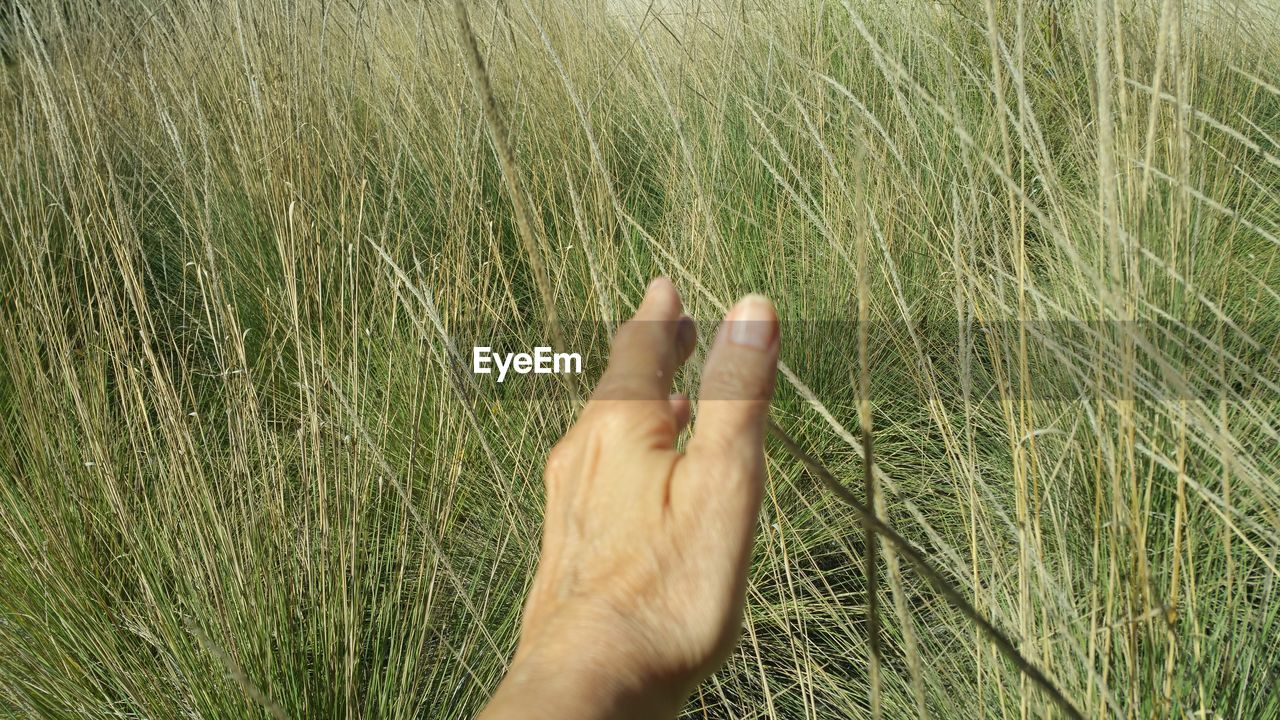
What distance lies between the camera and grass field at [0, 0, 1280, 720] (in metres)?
0.96

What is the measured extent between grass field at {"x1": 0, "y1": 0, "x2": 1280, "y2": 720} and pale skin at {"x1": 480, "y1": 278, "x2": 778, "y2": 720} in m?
0.08

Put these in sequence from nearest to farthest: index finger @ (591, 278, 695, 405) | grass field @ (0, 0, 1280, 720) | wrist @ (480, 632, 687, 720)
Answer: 1. wrist @ (480, 632, 687, 720)
2. index finger @ (591, 278, 695, 405)
3. grass field @ (0, 0, 1280, 720)

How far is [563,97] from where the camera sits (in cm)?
228

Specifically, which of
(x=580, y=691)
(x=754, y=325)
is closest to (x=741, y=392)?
(x=754, y=325)

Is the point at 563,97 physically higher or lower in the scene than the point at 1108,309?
higher

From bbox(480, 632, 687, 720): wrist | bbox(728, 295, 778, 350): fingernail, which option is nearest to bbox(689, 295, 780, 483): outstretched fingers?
bbox(728, 295, 778, 350): fingernail

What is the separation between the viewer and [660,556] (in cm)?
58

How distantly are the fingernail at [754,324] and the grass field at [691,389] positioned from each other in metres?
0.07

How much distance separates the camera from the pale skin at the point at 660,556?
1.80 ft

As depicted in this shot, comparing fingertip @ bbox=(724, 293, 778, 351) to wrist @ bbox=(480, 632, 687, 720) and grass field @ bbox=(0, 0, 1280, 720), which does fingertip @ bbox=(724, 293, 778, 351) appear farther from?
wrist @ bbox=(480, 632, 687, 720)

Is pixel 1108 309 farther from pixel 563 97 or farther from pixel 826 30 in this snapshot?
pixel 826 30

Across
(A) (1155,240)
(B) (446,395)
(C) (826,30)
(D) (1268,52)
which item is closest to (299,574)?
(B) (446,395)

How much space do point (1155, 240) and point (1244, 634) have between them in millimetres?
704

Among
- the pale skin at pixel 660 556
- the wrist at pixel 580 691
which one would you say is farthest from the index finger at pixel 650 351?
the wrist at pixel 580 691
